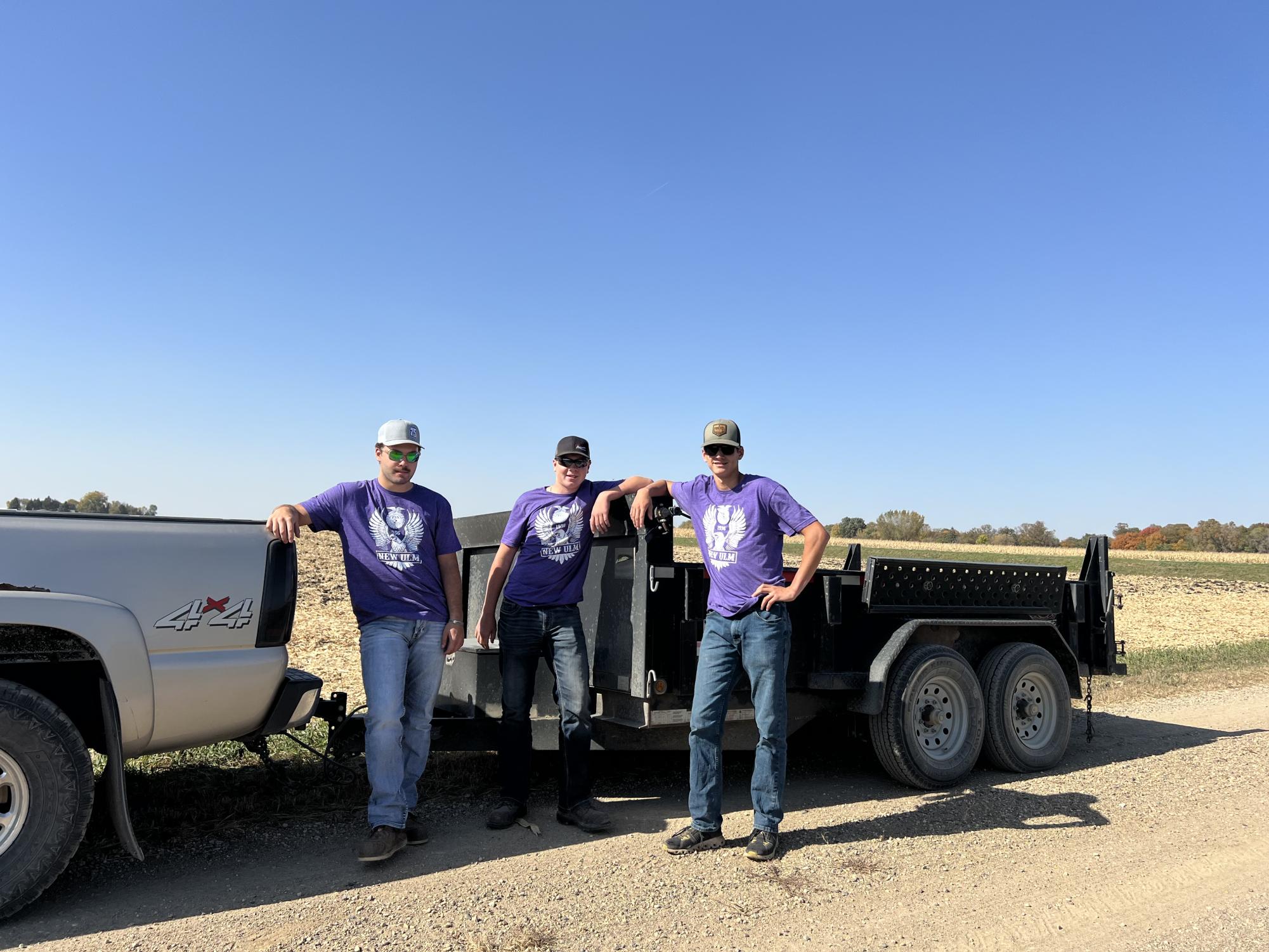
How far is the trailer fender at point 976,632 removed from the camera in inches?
229

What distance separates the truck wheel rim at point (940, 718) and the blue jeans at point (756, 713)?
161cm

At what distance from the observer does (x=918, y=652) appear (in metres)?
6.04

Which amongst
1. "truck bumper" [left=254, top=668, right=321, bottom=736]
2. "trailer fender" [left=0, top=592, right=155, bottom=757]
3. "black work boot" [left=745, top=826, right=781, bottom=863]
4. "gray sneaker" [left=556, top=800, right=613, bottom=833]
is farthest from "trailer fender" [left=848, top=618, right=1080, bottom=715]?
Result: "trailer fender" [left=0, top=592, right=155, bottom=757]

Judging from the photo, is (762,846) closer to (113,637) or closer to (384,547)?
(384,547)

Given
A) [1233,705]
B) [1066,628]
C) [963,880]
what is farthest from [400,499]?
[1233,705]

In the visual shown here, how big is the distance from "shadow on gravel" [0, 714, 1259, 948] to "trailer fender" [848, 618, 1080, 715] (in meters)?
0.57

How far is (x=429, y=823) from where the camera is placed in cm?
509

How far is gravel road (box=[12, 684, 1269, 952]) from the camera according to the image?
3.58 m

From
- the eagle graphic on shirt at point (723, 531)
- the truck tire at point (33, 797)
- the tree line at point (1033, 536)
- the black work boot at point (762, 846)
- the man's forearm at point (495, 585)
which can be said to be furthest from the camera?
the tree line at point (1033, 536)

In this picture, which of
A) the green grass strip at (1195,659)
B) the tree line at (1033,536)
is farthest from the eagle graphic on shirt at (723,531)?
the tree line at (1033,536)

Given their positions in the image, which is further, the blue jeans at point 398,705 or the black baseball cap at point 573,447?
the black baseball cap at point 573,447

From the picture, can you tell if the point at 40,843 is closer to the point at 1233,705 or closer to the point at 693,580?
the point at 693,580

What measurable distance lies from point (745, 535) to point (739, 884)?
5.33 feet

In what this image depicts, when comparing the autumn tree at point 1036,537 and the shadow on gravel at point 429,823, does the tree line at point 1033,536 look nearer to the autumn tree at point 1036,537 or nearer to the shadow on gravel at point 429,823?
the autumn tree at point 1036,537
